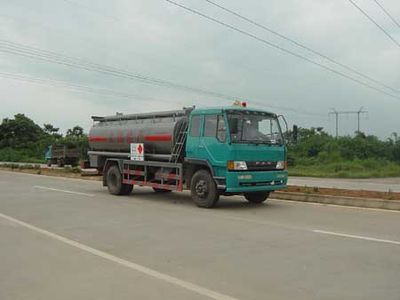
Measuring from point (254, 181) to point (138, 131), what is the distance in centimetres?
478

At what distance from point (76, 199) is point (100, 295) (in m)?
10.7

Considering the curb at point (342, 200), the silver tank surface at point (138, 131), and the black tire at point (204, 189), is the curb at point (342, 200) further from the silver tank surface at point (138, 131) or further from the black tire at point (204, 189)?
the silver tank surface at point (138, 131)

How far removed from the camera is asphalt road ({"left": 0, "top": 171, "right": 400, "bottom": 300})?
617 cm

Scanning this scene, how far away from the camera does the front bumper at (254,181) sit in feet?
43.9

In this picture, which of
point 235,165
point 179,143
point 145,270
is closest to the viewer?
point 145,270

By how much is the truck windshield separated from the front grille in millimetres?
516

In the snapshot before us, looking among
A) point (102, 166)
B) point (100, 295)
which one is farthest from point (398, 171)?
point (100, 295)

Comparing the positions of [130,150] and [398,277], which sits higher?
[130,150]

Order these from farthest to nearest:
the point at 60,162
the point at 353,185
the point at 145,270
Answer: the point at 60,162 < the point at 353,185 < the point at 145,270

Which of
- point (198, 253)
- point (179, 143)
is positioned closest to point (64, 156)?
point (179, 143)

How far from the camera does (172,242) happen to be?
29.9 ft

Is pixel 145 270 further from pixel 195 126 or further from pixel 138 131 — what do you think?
pixel 138 131

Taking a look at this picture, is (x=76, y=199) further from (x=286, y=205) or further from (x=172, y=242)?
(x=172, y=242)

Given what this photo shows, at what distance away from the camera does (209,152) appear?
45.8 feet
